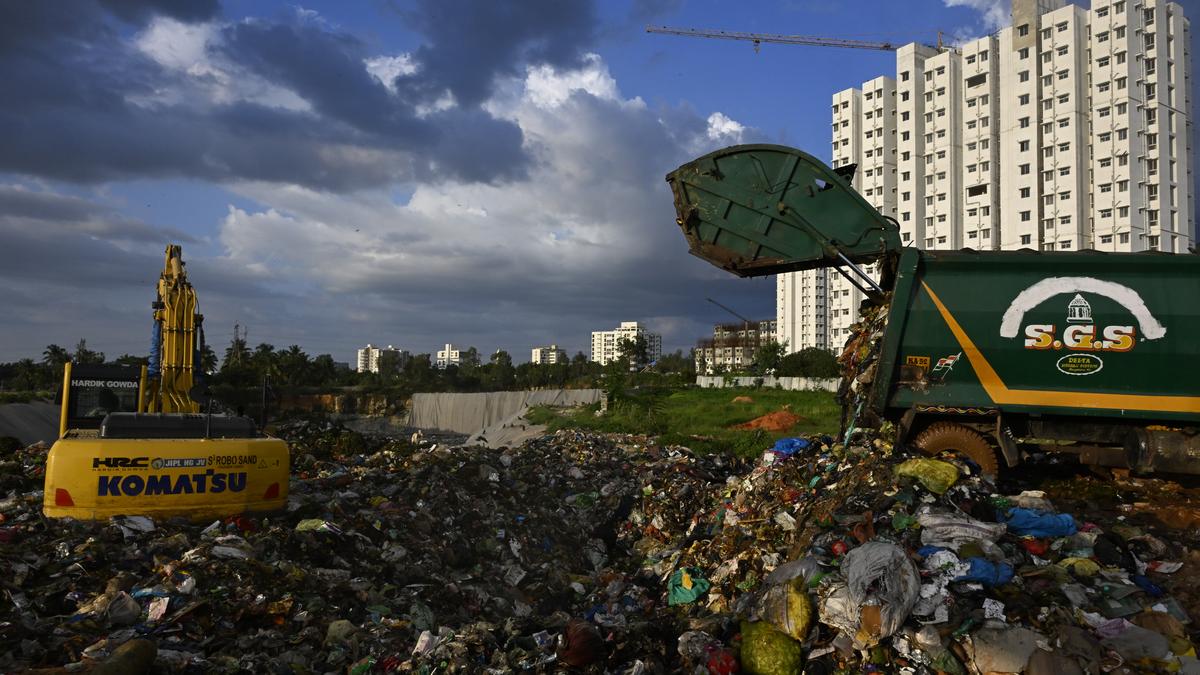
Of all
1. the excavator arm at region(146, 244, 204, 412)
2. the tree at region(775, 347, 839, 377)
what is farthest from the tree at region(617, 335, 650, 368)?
the excavator arm at region(146, 244, 204, 412)

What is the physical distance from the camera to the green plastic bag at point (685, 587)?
5383mm

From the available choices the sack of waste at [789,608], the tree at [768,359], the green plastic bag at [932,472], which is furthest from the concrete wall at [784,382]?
the sack of waste at [789,608]

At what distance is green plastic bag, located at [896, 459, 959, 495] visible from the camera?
532cm

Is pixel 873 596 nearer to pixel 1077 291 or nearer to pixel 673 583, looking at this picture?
pixel 673 583

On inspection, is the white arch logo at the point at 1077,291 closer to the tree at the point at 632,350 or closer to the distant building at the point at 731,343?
the tree at the point at 632,350

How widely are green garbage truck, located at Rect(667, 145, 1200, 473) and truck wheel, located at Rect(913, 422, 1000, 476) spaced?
0.01m

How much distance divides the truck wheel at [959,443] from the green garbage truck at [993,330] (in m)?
0.01

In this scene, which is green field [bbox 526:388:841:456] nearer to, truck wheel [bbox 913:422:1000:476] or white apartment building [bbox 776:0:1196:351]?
truck wheel [bbox 913:422:1000:476]

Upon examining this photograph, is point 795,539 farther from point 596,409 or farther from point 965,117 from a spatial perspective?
point 965,117

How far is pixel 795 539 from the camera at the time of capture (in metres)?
5.44

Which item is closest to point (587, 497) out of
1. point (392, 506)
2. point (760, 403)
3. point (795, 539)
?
point (392, 506)

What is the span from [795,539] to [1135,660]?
2132 mm

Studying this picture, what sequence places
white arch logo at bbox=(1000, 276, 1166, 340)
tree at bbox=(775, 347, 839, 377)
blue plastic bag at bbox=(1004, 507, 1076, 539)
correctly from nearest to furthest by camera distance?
blue plastic bag at bbox=(1004, 507, 1076, 539) → white arch logo at bbox=(1000, 276, 1166, 340) → tree at bbox=(775, 347, 839, 377)

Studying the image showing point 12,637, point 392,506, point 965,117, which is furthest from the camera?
point 965,117
